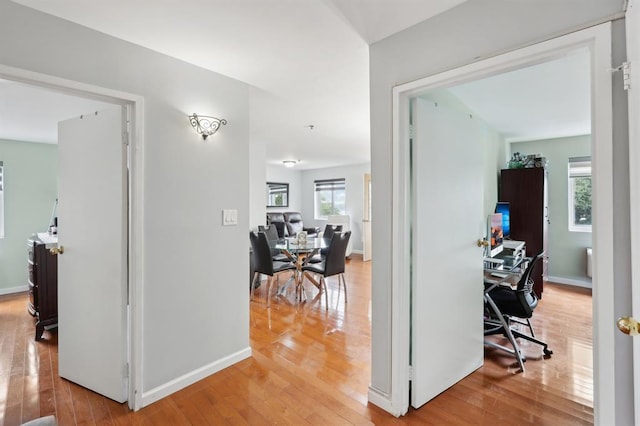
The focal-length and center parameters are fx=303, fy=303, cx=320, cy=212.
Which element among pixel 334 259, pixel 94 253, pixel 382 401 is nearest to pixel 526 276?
pixel 382 401

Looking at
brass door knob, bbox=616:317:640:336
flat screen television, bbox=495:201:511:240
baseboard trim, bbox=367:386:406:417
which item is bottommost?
baseboard trim, bbox=367:386:406:417

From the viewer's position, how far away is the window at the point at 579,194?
465 cm

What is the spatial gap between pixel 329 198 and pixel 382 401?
6.89m

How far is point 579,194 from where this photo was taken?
473cm

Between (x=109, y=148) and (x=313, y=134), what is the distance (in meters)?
2.91

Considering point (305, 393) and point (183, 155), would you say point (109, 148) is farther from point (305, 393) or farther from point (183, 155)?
point (305, 393)

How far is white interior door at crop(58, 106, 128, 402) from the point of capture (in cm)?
196

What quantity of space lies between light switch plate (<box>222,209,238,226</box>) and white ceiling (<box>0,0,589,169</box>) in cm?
107

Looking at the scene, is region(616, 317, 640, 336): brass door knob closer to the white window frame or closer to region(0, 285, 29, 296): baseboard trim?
the white window frame

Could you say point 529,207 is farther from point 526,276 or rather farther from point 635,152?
point 635,152

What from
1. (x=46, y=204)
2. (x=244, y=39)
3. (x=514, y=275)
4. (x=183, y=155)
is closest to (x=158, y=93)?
(x=183, y=155)

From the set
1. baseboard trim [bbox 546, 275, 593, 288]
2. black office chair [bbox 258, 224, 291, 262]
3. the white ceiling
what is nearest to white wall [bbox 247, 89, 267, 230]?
black office chair [bbox 258, 224, 291, 262]

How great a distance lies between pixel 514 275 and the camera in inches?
96.6

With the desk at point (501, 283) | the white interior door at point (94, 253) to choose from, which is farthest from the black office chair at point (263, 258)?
the desk at point (501, 283)
